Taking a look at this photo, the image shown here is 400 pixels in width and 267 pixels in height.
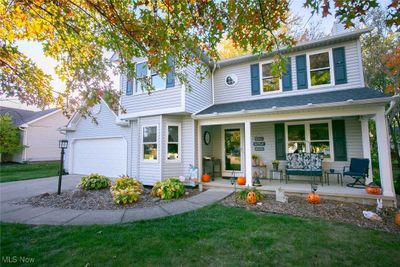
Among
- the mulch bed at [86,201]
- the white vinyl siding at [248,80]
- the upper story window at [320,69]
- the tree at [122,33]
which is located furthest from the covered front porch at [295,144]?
the tree at [122,33]

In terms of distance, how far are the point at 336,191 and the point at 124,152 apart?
8802 mm

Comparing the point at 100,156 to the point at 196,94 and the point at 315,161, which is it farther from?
the point at 315,161

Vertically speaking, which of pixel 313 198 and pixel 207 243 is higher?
pixel 313 198

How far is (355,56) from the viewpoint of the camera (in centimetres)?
744

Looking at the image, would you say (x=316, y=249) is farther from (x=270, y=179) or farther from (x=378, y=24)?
(x=378, y=24)

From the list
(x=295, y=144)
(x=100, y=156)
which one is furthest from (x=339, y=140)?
(x=100, y=156)

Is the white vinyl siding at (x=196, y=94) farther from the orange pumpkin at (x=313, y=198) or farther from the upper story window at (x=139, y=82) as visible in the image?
the orange pumpkin at (x=313, y=198)

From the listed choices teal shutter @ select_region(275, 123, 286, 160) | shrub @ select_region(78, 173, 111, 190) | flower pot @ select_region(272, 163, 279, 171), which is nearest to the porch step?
flower pot @ select_region(272, 163, 279, 171)

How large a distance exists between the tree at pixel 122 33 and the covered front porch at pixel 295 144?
3510 millimetres

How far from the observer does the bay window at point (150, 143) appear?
8492 mm

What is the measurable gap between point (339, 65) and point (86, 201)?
10.1 metres

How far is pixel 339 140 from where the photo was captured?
24.4ft

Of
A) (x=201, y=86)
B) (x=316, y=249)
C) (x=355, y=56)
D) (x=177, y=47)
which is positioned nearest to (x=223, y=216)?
(x=316, y=249)

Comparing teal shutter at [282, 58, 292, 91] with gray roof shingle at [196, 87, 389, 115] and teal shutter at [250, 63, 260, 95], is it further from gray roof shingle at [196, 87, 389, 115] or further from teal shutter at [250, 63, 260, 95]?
teal shutter at [250, 63, 260, 95]
